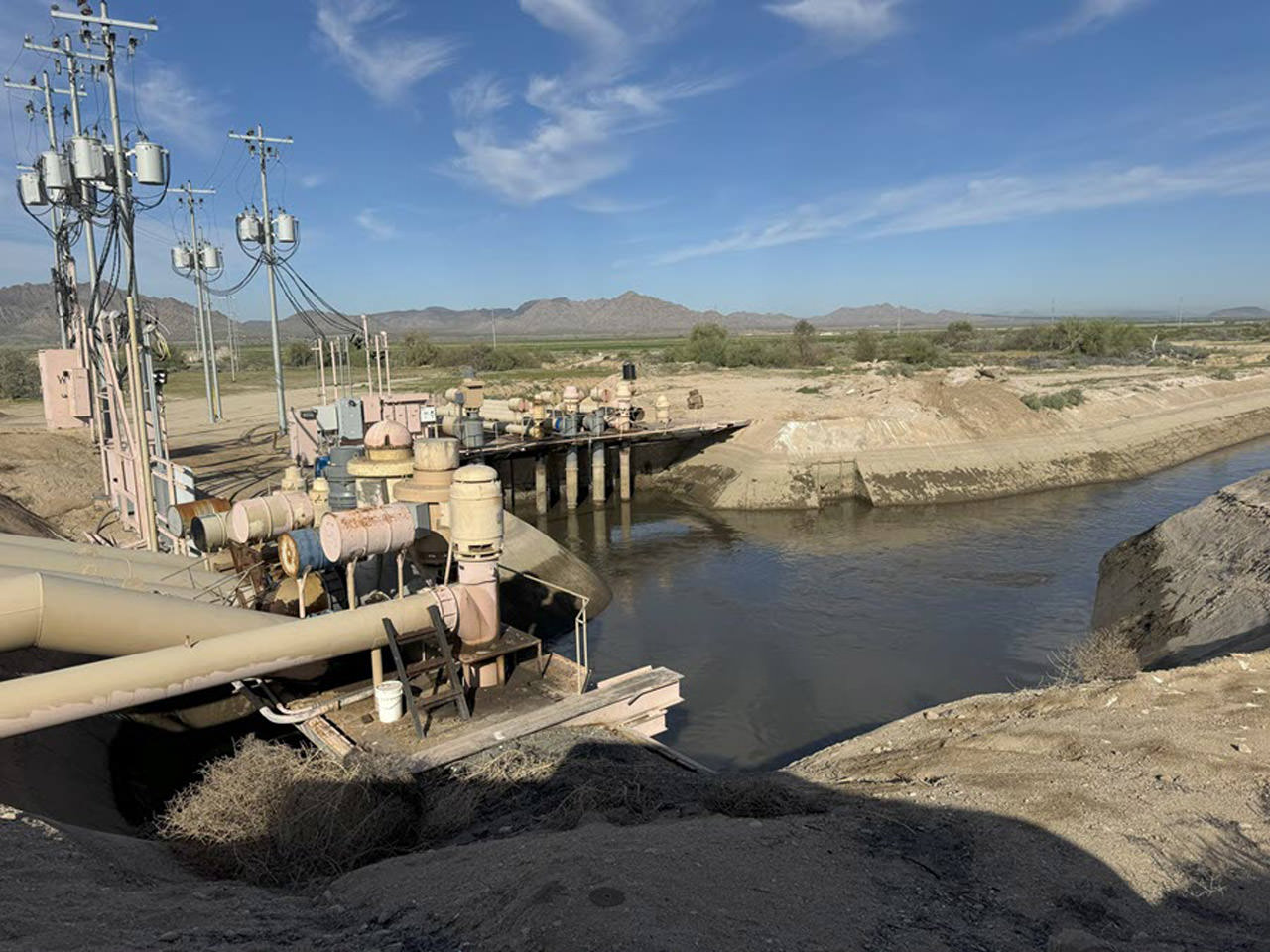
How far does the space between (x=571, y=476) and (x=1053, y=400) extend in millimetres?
29007

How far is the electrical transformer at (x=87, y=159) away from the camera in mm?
18141

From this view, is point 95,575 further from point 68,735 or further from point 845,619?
point 845,619

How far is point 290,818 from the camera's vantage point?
8.44m

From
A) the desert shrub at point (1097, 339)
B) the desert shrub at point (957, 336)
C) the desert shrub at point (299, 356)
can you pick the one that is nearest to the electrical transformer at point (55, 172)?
the desert shrub at point (299, 356)

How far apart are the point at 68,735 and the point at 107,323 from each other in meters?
12.5

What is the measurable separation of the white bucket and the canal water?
6279 millimetres

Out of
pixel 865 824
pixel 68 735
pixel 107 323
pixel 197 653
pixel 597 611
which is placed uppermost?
pixel 107 323

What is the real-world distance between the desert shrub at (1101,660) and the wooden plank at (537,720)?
6992 mm

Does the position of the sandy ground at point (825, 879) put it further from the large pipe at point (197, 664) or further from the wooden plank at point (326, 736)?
the wooden plank at point (326, 736)

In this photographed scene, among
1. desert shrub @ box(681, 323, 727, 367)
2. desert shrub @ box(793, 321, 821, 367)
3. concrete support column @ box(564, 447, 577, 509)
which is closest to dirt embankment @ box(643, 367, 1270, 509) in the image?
concrete support column @ box(564, 447, 577, 509)

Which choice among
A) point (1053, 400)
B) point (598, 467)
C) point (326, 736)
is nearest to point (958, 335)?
point (1053, 400)

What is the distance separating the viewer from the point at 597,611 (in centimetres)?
2362

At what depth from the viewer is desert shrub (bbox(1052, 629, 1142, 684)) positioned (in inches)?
568

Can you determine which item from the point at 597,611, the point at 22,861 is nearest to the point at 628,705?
the point at 22,861
